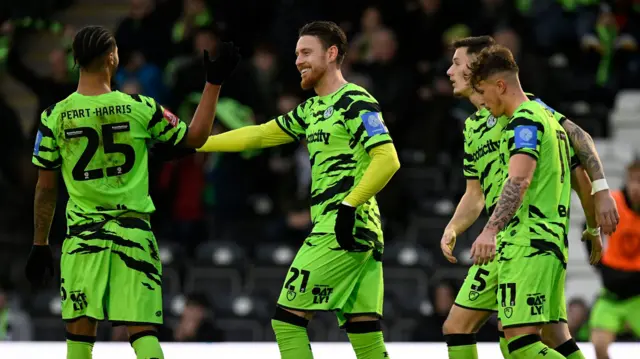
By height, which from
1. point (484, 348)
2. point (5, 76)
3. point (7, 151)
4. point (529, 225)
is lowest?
point (484, 348)

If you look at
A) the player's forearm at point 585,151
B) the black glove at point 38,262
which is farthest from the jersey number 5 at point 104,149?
the player's forearm at point 585,151

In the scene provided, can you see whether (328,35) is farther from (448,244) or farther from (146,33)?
(146,33)

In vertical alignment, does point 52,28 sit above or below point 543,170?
above

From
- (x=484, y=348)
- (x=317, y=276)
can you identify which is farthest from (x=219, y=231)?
(x=317, y=276)

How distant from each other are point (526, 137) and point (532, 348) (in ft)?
3.41

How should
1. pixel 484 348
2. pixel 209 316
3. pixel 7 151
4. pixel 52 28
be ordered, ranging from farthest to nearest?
pixel 52 28 < pixel 7 151 < pixel 209 316 < pixel 484 348

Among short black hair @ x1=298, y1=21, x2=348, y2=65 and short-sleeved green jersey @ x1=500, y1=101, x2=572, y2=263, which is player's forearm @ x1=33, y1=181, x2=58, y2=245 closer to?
short black hair @ x1=298, y1=21, x2=348, y2=65

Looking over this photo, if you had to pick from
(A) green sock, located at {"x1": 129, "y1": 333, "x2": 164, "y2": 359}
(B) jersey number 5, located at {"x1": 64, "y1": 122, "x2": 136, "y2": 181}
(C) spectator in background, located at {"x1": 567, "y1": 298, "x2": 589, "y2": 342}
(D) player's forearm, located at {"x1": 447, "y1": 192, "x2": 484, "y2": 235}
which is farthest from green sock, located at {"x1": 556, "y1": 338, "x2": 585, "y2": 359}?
(C) spectator in background, located at {"x1": 567, "y1": 298, "x2": 589, "y2": 342}

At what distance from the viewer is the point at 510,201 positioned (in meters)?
6.91

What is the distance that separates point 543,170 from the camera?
7.11 metres

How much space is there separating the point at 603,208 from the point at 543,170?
44cm

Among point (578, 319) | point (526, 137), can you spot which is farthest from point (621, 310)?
point (526, 137)

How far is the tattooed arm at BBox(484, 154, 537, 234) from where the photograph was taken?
690cm

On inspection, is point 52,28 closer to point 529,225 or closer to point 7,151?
point 7,151
